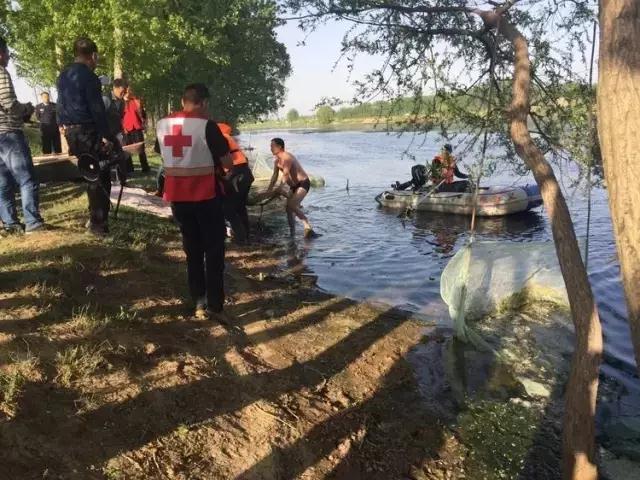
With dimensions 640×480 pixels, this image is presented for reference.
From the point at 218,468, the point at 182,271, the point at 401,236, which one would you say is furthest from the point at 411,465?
the point at 401,236

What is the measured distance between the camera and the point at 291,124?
13025 centimetres

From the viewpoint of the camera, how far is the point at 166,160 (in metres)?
4.71

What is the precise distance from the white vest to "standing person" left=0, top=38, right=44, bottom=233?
2222 millimetres

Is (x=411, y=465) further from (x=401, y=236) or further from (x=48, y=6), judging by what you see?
(x=48, y=6)

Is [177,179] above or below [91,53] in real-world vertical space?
below

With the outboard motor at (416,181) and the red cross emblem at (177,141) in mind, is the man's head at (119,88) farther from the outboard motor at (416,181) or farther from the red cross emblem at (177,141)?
the outboard motor at (416,181)

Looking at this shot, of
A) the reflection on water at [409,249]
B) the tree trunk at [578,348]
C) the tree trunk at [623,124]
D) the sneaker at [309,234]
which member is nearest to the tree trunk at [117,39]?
the reflection on water at [409,249]

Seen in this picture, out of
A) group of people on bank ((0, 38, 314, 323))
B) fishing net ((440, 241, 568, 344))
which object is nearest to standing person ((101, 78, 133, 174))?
group of people on bank ((0, 38, 314, 323))

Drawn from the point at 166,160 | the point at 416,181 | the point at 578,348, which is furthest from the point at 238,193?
the point at 416,181

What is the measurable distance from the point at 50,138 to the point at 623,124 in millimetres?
15289

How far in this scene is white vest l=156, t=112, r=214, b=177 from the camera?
459 cm

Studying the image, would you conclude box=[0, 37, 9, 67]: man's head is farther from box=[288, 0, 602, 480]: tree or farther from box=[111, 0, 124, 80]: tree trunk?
box=[111, 0, 124, 80]: tree trunk

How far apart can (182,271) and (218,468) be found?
141 inches

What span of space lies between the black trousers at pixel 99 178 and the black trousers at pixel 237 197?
256cm
